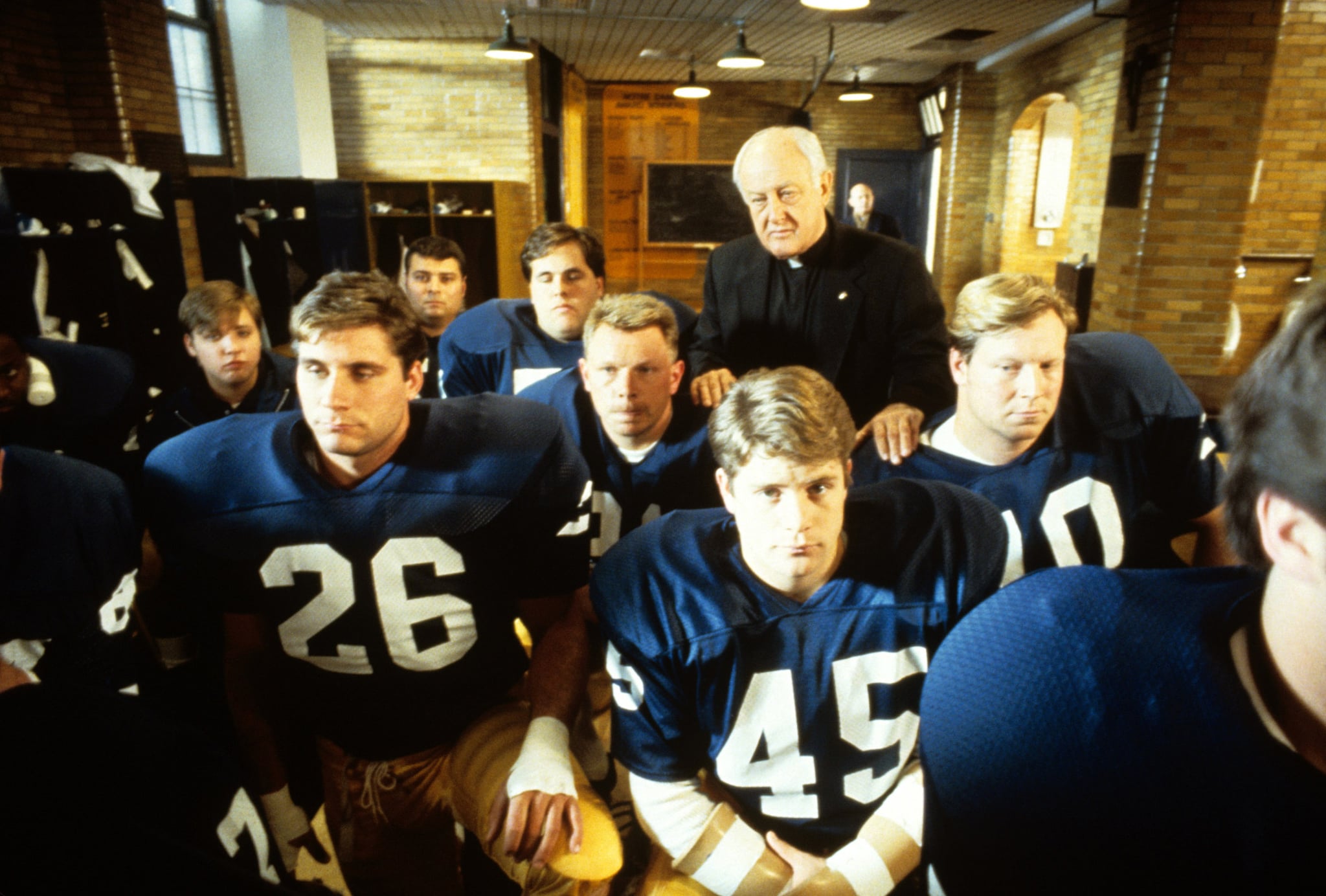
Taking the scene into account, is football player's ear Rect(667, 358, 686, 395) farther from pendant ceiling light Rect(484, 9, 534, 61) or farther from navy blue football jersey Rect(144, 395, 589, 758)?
pendant ceiling light Rect(484, 9, 534, 61)

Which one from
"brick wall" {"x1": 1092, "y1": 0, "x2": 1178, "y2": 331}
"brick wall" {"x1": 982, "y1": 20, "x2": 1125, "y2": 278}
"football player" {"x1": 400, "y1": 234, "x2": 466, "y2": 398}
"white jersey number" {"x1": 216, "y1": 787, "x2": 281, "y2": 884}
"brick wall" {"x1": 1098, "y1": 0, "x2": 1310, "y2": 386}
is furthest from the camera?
"brick wall" {"x1": 982, "y1": 20, "x2": 1125, "y2": 278}

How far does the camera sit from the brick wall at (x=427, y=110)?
28.6ft

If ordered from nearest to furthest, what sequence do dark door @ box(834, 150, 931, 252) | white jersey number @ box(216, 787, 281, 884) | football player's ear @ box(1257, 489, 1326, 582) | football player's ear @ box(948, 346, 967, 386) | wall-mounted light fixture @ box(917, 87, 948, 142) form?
football player's ear @ box(1257, 489, 1326, 582), white jersey number @ box(216, 787, 281, 884), football player's ear @ box(948, 346, 967, 386), wall-mounted light fixture @ box(917, 87, 948, 142), dark door @ box(834, 150, 931, 252)

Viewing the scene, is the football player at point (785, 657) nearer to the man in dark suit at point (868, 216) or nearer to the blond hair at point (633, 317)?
the blond hair at point (633, 317)

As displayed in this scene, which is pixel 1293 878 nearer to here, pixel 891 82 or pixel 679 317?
pixel 679 317

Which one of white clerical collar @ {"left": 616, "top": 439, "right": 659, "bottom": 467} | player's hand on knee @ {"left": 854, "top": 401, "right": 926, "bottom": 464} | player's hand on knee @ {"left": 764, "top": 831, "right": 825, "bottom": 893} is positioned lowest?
player's hand on knee @ {"left": 764, "top": 831, "right": 825, "bottom": 893}

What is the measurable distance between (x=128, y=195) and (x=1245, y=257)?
817cm

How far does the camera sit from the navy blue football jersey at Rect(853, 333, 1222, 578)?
1.96m

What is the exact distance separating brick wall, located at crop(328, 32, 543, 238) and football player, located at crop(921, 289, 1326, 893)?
868 centimetres

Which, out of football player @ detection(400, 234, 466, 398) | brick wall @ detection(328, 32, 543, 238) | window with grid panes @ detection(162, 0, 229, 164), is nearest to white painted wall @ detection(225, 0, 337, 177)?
window with grid panes @ detection(162, 0, 229, 164)

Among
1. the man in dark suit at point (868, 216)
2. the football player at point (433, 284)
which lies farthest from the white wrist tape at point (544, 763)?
the man in dark suit at point (868, 216)

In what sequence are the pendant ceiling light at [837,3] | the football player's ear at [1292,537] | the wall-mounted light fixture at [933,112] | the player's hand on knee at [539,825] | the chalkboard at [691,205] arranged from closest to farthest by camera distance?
the football player's ear at [1292,537] < the player's hand on knee at [539,825] < the pendant ceiling light at [837,3] < the wall-mounted light fixture at [933,112] < the chalkboard at [691,205]

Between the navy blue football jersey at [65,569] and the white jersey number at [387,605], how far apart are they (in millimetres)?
321

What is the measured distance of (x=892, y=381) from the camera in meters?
2.83
